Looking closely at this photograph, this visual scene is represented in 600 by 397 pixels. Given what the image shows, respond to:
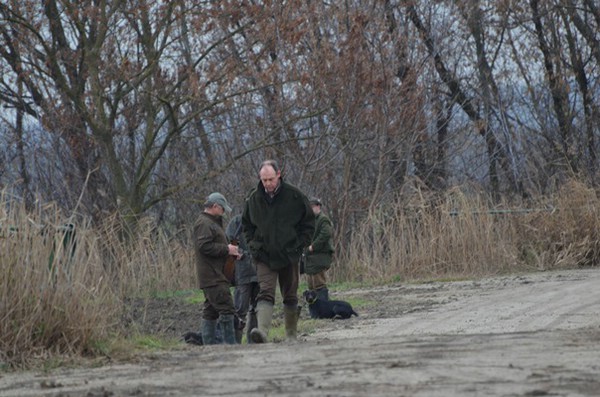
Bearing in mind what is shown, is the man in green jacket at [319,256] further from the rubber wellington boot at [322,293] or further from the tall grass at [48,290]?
the tall grass at [48,290]

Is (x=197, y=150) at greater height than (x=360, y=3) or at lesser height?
lesser

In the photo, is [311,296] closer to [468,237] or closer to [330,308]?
[330,308]

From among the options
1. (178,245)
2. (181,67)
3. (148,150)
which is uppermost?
Answer: (181,67)

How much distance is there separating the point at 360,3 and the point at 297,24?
2932 millimetres

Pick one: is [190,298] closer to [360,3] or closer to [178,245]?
[178,245]

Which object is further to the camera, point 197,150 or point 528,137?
point 528,137

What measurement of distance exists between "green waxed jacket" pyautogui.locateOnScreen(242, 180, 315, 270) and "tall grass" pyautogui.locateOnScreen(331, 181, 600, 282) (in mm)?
12196

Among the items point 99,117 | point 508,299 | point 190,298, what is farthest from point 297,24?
point 508,299

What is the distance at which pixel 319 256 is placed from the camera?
18.5 meters

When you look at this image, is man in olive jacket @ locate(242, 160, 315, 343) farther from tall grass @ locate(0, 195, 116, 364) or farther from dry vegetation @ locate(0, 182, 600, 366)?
dry vegetation @ locate(0, 182, 600, 366)

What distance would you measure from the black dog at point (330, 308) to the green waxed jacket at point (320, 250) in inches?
28.3

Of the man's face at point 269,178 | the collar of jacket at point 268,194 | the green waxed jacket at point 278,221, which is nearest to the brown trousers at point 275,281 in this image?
the green waxed jacket at point 278,221

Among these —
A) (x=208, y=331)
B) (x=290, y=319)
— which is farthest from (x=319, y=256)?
(x=290, y=319)

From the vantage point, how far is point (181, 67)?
2828cm
